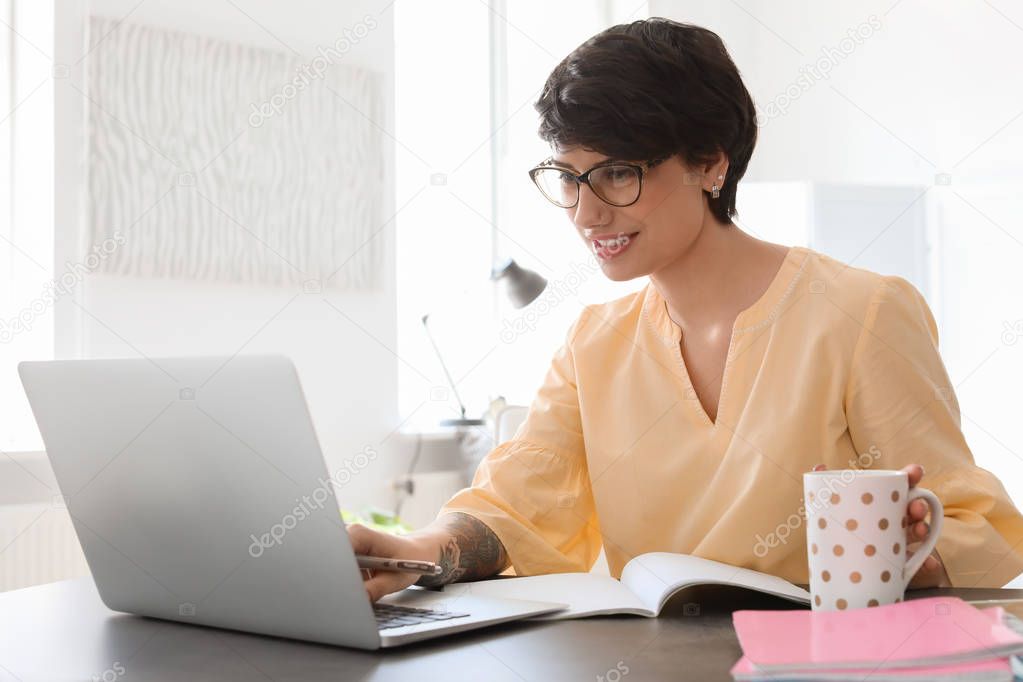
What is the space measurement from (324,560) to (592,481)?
732 mm

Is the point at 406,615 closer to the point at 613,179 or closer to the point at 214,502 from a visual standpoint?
the point at 214,502

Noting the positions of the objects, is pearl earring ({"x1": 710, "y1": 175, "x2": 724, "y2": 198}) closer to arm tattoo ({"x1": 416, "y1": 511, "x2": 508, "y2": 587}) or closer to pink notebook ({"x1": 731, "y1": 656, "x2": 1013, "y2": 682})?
arm tattoo ({"x1": 416, "y1": 511, "x2": 508, "y2": 587})

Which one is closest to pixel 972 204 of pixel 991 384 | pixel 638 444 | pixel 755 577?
pixel 991 384

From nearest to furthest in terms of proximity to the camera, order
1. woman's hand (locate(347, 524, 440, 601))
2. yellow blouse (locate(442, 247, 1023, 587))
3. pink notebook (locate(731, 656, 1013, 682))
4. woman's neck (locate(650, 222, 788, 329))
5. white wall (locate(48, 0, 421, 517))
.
Result: pink notebook (locate(731, 656, 1013, 682)) → woman's hand (locate(347, 524, 440, 601)) → yellow blouse (locate(442, 247, 1023, 587)) → woman's neck (locate(650, 222, 788, 329)) → white wall (locate(48, 0, 421, 517))

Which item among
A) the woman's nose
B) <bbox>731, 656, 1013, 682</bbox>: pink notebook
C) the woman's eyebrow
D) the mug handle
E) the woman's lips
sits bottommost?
<bbox>731, 656, 1013, 682</bbox>: pink notebook

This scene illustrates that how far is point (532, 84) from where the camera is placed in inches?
166

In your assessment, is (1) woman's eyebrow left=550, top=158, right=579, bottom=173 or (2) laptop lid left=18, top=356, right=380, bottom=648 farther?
(1) woman's eyebrow left=550, top=158, right=579, bottom=173

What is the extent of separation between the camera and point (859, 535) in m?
0.88

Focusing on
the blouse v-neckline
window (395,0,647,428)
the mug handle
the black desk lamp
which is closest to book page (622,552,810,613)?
the mug handle

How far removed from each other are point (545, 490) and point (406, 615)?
0.53m

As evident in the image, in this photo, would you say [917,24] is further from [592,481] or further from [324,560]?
[324,560]

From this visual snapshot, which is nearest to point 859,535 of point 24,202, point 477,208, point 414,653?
point 414,653

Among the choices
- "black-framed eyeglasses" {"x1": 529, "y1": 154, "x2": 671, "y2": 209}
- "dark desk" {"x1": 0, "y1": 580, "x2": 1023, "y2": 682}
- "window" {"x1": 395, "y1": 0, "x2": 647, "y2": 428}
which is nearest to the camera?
"dark desk" {"x1": 0, "y1": 580, "x2": 1023, "y2": 682}

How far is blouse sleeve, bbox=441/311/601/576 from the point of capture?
1349mm
